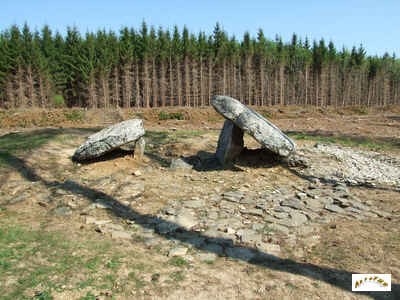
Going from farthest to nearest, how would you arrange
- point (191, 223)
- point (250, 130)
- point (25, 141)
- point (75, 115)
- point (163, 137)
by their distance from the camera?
point (75, 115)
point (163, 137)
point (25, 141)
point (250, 130)
point (191, 223)

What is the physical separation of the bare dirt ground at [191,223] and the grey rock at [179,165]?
11 cm

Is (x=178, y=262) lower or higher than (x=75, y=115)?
lower

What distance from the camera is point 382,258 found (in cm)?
393

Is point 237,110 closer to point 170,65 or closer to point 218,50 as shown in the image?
point 170,65

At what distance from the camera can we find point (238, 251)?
415 centimetres

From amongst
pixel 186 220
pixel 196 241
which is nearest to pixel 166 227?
pixel 186 220

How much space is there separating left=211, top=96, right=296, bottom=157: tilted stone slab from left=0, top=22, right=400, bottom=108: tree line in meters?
21.9

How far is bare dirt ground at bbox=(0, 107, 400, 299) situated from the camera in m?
3.42

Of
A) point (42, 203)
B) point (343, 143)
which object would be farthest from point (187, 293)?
point (343, 143)

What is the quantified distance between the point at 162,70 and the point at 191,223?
88.7ft

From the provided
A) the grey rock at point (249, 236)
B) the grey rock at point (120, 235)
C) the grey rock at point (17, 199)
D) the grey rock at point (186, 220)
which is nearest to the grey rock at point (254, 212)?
the grey rock at point (249, 236)

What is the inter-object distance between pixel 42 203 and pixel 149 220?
6.22 feet

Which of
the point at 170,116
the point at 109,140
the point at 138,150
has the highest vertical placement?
the point at 170,116

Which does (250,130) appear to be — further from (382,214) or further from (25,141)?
(25,141)
